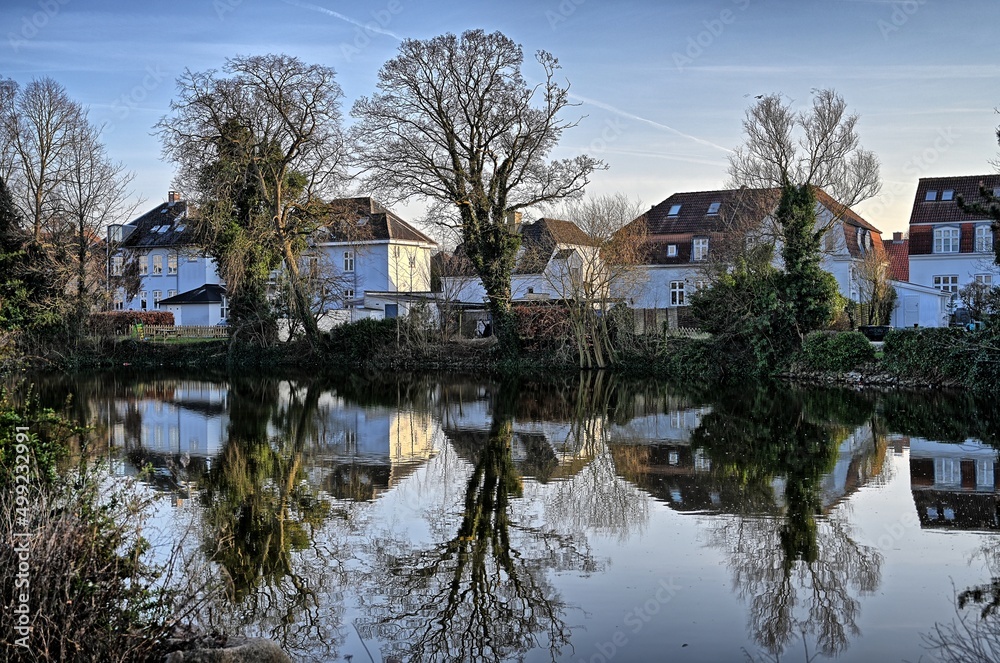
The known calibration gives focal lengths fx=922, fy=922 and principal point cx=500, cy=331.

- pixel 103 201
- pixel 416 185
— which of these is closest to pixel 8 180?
pixel 103 201

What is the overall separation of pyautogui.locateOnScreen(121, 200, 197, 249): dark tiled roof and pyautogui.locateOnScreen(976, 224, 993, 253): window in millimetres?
49636

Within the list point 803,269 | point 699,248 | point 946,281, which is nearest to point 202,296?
point 699,248

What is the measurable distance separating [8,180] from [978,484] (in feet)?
136

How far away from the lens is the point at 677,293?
176 ft

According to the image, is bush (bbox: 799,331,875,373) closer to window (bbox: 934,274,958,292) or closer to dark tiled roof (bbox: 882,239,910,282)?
window (bbox: 934,274,958,292)

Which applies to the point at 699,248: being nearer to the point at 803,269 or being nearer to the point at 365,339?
the point at 803,269

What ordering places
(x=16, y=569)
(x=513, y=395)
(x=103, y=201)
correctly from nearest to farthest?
(x=16, y=569)
(x=513, y=395)
(x=103, y=201)

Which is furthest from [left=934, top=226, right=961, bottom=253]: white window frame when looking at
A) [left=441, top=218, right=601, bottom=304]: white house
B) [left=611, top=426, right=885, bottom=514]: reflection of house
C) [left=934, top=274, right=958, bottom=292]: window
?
[left=611, top=426, right=885, bottom=514]: reflection of house

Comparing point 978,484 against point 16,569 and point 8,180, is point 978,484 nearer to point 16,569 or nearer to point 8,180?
point 16,569

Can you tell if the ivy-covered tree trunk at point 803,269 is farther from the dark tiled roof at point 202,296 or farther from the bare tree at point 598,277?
the dark tiled roof at point 202,296

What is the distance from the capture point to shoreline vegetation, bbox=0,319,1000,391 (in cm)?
2805

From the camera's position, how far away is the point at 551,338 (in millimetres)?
38625

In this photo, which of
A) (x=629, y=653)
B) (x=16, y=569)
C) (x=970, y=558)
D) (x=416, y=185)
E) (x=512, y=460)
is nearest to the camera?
(x=16, y=569)

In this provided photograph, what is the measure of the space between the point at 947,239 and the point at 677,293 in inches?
595
